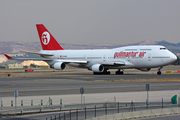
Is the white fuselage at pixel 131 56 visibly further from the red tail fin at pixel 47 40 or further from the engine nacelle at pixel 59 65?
the red tail fin at pixel 47 40

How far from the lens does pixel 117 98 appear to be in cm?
3559

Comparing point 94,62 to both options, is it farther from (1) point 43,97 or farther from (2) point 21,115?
(2) point 21,115

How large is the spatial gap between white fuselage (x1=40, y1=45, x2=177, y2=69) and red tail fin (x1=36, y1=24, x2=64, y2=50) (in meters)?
6.11

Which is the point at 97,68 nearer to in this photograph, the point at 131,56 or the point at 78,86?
the point at 131,56

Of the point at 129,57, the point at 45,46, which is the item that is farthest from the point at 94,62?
the point at 45,46

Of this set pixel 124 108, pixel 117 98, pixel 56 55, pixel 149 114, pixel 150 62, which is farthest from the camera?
pixel 56 55

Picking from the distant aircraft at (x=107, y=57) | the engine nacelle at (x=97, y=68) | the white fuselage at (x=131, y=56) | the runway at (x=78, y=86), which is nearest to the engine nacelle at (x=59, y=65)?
the distant aircraft at (x=107, y=57)

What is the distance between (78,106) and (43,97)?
8919 mm

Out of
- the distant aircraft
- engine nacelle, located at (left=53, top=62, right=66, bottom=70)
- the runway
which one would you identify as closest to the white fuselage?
the distant aircraft

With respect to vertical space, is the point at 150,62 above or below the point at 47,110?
above

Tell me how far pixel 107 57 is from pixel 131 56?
668 cm

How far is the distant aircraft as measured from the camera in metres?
72.1

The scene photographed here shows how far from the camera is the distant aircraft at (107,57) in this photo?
7206cm

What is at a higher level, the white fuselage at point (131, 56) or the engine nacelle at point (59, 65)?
the white fuselage at point (131, 56)
